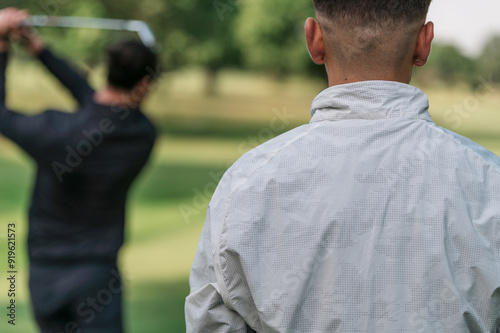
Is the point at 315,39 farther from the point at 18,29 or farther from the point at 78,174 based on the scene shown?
the point at 18,29

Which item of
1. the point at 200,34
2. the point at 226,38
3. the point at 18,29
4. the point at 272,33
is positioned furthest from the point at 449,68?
the point at 18,29

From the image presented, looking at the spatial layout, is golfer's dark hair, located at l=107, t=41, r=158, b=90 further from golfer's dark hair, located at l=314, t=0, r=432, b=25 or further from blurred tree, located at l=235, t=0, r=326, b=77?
blurred tree, located at l=235, t=0, r=326, b=77

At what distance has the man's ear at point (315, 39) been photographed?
43.2 inches

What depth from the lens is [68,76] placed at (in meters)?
2.73

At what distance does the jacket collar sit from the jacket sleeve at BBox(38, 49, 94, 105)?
181cm

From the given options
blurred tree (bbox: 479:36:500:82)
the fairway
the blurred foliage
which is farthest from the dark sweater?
blurred tree (bbox: 479:36:500:82)

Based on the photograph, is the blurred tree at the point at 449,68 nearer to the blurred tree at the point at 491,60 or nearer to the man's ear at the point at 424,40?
Answer: the blurred tree at the point at 491,60

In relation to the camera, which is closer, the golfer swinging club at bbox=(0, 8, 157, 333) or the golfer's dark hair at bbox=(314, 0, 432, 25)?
the golfer's dark hair at bbox=(314, 0, 432, 25)

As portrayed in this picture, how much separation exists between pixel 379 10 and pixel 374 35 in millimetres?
36

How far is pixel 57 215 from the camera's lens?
8.15ft

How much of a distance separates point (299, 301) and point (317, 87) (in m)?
9.42

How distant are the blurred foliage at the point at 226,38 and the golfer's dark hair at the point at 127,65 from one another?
5407mm

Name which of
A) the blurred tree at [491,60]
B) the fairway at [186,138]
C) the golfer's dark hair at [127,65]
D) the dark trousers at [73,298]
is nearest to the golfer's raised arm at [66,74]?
the golfer's dark hair at [127,65]

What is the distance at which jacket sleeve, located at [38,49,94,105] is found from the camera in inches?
106
